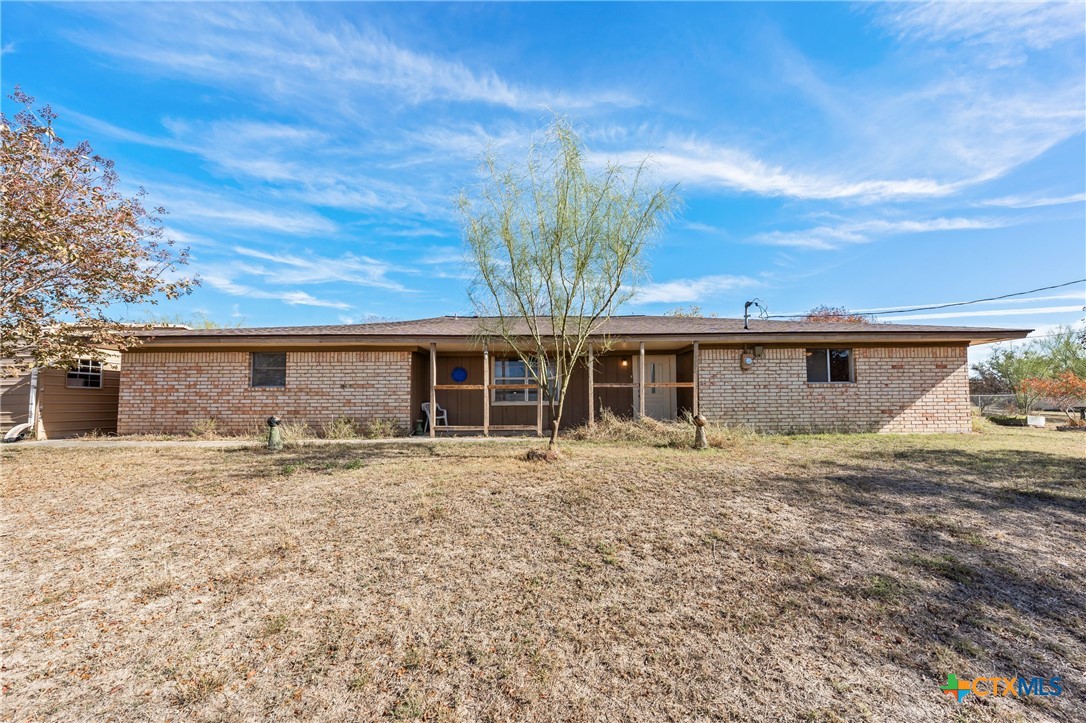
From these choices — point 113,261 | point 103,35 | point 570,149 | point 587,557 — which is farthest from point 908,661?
point 103,35

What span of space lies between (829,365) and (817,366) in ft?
0.99

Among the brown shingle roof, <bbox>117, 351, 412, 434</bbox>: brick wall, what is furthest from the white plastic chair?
the brown shingle roof

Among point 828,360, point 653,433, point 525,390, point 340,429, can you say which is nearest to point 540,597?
point 653,433

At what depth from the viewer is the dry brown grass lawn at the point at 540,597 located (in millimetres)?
2387

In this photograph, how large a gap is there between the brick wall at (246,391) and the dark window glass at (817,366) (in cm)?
1001

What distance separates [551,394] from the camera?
753 centimetres

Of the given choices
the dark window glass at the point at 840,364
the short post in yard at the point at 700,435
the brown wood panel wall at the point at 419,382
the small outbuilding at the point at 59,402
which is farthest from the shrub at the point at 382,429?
the dark window glass at the point at 840,364

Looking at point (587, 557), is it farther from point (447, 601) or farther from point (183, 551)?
point (183, 551)

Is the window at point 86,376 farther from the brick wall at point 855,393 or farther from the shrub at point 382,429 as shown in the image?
the brick wall at point 855,393

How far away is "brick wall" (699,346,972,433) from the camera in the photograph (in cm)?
1151

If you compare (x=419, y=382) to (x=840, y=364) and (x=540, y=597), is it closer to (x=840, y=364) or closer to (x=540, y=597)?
(x=540, y=597)

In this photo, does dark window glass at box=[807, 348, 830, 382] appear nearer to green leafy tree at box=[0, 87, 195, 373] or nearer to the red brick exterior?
the red brick exterior

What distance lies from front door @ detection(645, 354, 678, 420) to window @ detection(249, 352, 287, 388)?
971 centimetres

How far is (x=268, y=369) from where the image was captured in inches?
467
